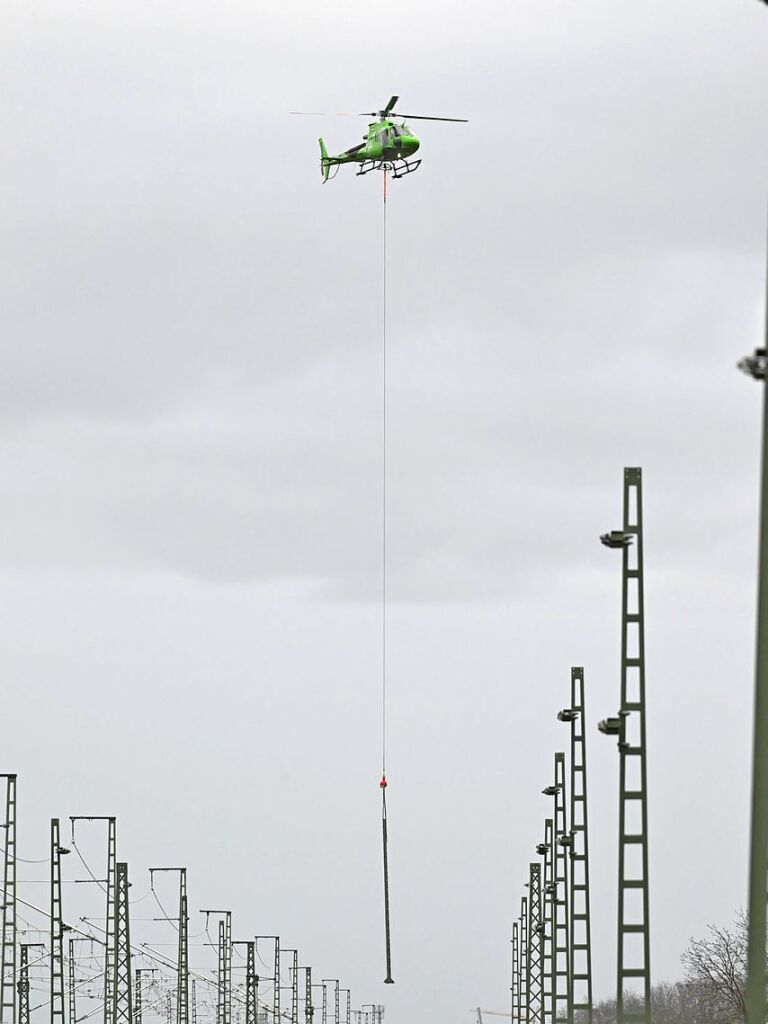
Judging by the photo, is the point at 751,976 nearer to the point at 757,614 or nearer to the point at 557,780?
the point at 757,614

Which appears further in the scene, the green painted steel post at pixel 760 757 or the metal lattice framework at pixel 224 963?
the metal lattice framework at pixel 224 963

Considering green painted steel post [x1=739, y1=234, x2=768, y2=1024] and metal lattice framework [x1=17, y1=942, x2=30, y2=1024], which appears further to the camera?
metal lattice framework [x1=17, y1=942, x2=30, y2=1024]

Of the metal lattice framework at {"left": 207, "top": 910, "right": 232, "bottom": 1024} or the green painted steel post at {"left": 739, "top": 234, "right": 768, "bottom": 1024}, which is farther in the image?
the metal lattice framework at {"left": 207, "top": 910, "right": 232, "bottom": 1024}

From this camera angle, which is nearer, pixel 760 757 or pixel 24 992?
pixel 760 757

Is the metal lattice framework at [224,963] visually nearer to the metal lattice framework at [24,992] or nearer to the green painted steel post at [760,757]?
the metal lattice framework at [24,992]

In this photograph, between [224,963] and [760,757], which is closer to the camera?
[760,757]

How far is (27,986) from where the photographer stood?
117750mm

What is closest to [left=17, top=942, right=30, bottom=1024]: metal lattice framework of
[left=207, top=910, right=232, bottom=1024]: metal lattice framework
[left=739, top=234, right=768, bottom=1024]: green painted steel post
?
[left=207, top=910, right=232, bottom=1024]: metal lattice framework

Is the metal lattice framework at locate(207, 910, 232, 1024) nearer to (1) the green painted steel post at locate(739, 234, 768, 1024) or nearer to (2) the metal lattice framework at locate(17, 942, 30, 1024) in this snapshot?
(2) the metal lattice framework at locate(17, 942, 30, 1024)

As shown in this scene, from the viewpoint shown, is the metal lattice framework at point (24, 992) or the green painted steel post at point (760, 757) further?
the metal lattice framework at point (24, 992)

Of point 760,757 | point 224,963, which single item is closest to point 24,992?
point 224,963

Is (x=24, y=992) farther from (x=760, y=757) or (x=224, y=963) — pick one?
(x=760, y=757)

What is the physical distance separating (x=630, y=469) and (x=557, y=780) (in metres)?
A: 30.6

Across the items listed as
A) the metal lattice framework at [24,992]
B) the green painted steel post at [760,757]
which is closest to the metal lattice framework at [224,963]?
the metal lattice framework at [24,992]
